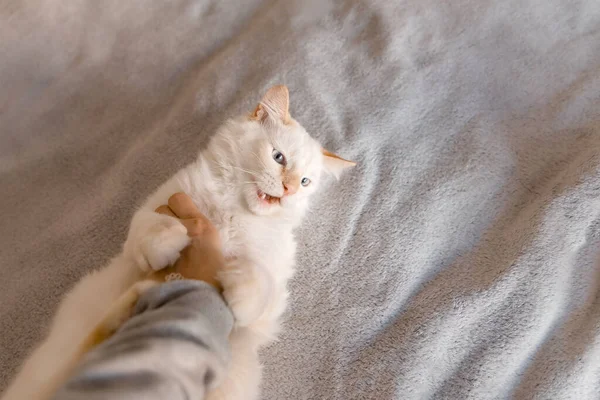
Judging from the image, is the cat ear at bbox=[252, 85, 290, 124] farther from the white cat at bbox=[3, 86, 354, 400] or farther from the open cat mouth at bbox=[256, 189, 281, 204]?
the open cat mouth at bbox=[256, 189, 281, 204]

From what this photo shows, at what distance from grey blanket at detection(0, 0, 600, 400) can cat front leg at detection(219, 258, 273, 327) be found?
33cm

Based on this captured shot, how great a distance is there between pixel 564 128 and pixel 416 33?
2.02 feet

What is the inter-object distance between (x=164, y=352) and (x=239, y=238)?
43cm

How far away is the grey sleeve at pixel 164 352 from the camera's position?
0.61 m

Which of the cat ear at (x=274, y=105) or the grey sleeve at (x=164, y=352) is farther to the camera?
the cat ear at (x=274, y=105)

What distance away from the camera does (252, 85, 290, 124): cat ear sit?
1165mm

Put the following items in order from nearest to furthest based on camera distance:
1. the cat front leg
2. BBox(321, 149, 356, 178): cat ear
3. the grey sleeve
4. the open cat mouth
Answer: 1. the grey sleeve
2. the cat front leg
3. the open cat mouth
4. BBox(321, 149, 356, 178): cat ear

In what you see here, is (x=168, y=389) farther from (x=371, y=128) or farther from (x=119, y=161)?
(x=371, y=128)

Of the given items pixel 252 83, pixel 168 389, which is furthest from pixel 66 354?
pixel 252 83

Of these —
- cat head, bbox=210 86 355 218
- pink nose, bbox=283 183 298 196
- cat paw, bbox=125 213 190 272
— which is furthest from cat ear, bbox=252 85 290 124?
cat paw, bbox=125 213 190 272

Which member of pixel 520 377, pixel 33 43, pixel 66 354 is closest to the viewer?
pixel 66 354

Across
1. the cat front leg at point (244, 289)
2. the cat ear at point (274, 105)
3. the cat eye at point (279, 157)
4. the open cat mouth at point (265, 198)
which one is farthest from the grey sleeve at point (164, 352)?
the cat ear at point (274, 105)

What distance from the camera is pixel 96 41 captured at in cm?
163

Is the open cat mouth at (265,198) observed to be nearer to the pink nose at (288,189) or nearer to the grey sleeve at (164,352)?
the pink nose at (288,189)
